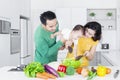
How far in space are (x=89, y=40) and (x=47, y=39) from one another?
1.66 ft

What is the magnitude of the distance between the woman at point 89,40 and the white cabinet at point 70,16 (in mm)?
2982

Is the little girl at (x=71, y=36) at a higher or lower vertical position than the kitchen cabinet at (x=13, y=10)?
lower

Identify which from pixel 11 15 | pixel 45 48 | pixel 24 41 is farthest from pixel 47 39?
pixel 24 41

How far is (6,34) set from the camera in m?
4.46

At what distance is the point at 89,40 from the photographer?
9.41 ft

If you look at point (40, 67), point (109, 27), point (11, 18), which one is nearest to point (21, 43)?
point (11, 18)

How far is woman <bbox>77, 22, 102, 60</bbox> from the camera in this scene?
2.76 meters

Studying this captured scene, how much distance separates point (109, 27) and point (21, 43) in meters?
2.14

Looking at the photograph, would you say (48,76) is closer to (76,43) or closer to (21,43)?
(76,43)

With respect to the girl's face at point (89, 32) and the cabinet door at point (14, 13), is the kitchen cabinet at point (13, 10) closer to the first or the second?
the cabinet door at point (14, 13)

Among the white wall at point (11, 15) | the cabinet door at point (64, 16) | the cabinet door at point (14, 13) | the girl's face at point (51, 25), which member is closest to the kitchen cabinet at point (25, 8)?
the white wall at point (11, 15)

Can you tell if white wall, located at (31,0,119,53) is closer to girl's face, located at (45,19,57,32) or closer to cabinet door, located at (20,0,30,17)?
cabinet door, located at (20,0,30,17)

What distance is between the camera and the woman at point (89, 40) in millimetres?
2760

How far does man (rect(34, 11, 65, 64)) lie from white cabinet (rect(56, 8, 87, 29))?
319cm
